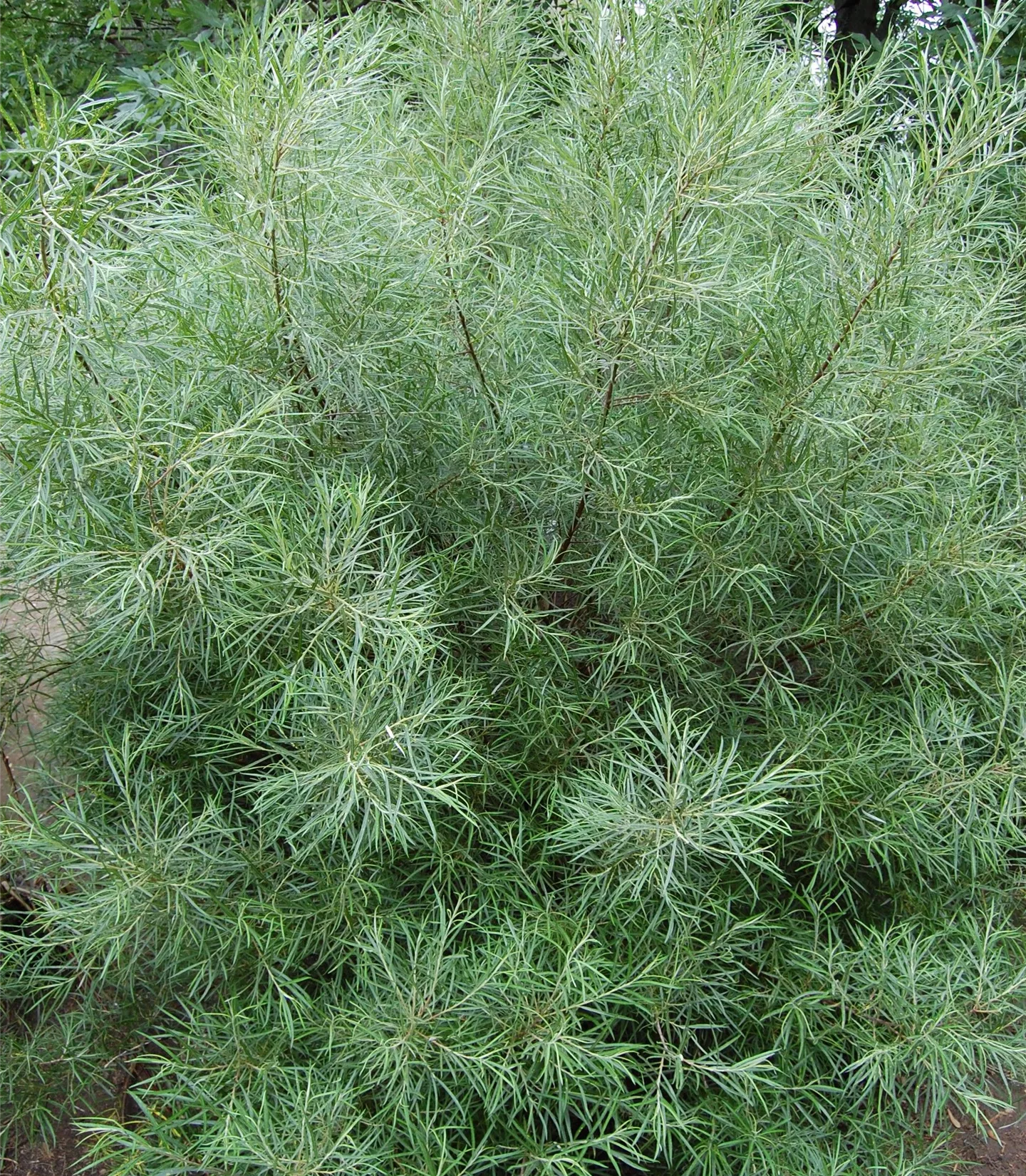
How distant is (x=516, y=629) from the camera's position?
69.6 inches

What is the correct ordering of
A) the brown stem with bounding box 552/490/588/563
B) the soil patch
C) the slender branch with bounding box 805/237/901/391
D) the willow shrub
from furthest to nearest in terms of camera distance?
the soil patch
the brown stem with bounding box 552/490/588/563
the slender branch with bounding box 805/237/901/391
the willow shrub

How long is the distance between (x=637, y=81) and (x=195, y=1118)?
6.63ft

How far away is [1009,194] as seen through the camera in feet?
9.18

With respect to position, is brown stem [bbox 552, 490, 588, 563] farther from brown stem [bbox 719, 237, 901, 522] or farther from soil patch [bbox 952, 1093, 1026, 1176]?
soil patch [bbox 952, 1093, 1026, 1176]

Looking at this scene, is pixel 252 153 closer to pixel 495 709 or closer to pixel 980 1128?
pixel 495 709

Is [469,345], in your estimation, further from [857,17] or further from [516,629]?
[857,17]

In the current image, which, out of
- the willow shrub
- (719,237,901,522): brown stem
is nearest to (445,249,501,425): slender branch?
the willow shrub

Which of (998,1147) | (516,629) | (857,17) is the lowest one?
(998,1147)

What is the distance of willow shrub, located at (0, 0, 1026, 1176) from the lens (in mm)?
1593

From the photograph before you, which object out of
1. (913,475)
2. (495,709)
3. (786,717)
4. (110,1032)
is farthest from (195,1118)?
(913,475)

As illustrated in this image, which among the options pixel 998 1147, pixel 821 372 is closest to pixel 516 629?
pixel 821 372

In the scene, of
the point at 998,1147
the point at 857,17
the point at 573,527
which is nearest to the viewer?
the point at 573,527

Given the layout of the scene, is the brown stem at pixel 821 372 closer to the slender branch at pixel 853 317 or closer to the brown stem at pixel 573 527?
the slender branch at pixel 853 317

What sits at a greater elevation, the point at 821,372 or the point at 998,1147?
the point at 821,372
